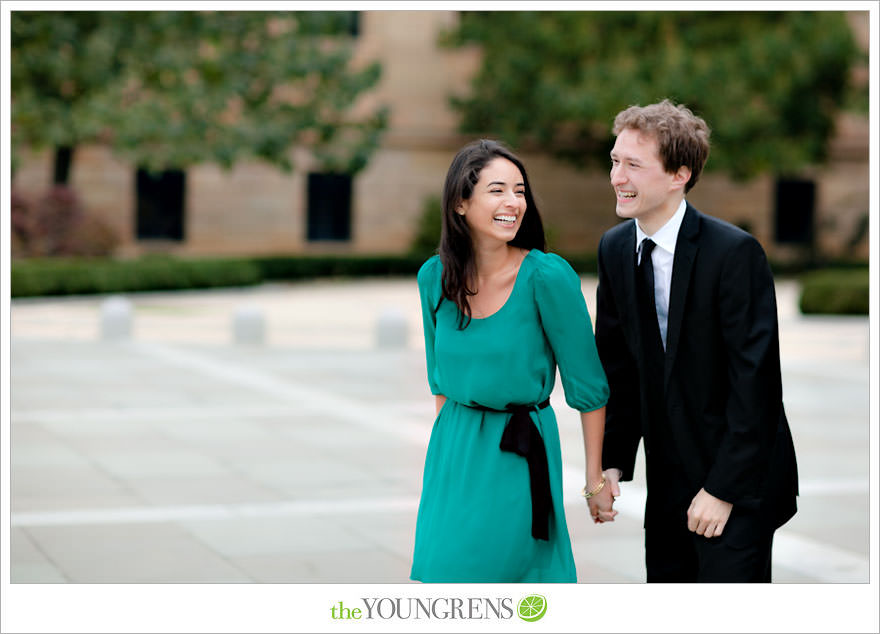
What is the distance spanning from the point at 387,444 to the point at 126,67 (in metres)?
20.5

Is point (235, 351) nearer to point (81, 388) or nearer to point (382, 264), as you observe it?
point (81, 388)

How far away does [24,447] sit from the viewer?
921 cm

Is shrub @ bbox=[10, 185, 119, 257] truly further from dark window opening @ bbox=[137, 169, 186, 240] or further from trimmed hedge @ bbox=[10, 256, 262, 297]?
dark window opening @ bbox=[137, 169, 186, 240]

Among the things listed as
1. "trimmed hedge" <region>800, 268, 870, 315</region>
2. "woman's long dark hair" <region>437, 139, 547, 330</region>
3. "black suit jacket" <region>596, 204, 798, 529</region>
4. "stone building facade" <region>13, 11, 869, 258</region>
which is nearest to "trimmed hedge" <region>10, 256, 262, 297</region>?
"stone building facade" <region>13, 11, 869, 258</region>

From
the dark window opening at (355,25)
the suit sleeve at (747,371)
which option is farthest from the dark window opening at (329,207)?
the suit sleeve at (747,371)

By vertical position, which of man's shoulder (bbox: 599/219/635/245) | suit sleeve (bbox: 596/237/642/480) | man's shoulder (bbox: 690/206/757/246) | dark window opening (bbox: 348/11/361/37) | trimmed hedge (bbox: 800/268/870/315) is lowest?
trimmed hedge (bbox: 800/268/870/315)

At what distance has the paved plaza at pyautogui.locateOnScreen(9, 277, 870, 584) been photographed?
6137 mm

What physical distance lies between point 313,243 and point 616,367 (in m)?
30.8

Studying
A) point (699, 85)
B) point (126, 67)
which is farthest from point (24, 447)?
point (699, 85)

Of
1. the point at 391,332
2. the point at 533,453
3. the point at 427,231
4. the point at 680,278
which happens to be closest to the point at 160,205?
the point at 427,231

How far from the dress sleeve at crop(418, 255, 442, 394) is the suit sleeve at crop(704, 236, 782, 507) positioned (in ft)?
2.42

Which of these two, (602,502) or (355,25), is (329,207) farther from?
(602,502)

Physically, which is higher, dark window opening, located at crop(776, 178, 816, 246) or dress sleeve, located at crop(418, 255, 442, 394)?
dress sleeve, located at crop(418, 255, 442, 394)

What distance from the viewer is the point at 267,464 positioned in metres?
8.70
